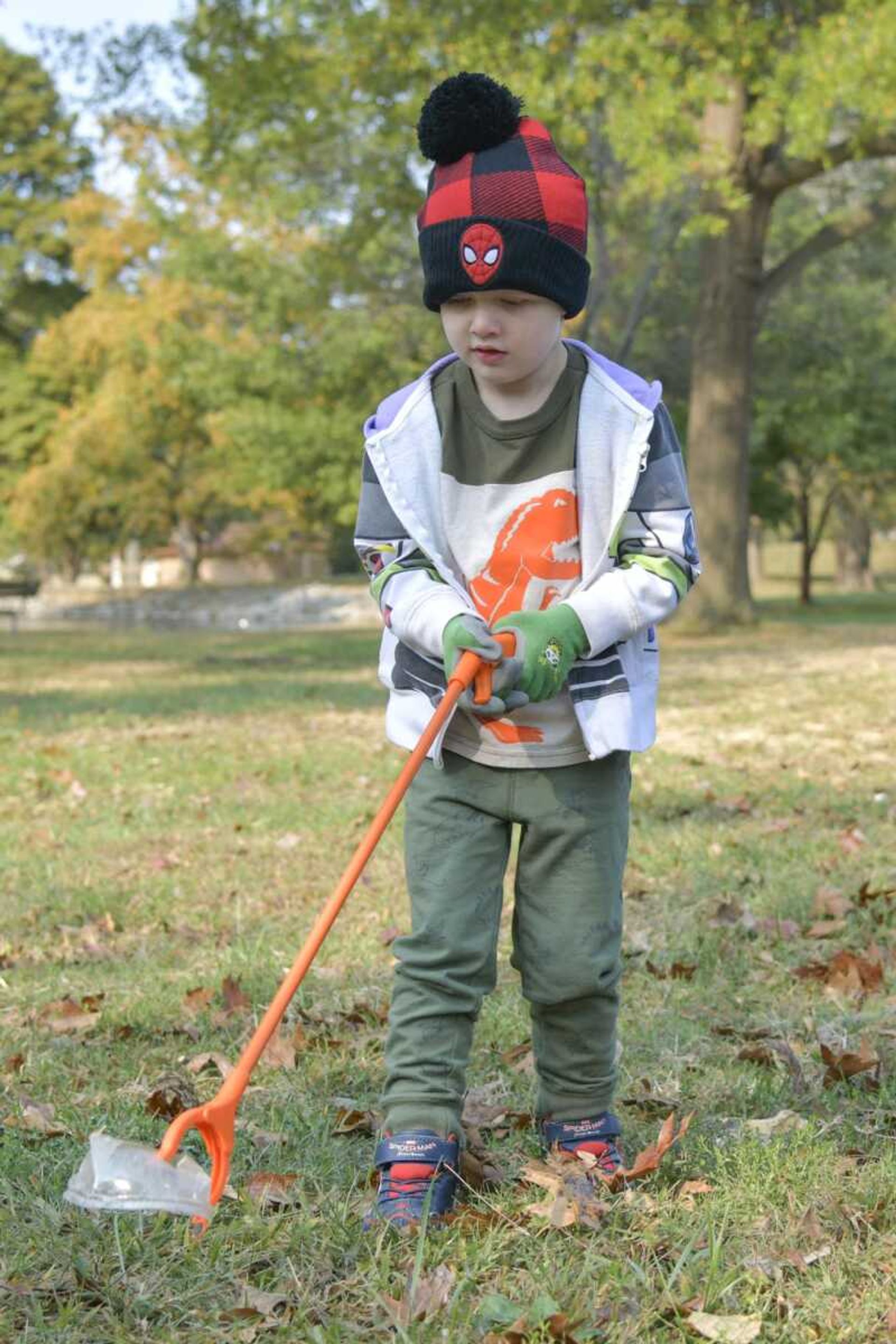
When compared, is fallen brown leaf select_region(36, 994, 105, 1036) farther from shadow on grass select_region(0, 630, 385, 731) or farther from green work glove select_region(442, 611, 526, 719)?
shadow on grass select_region(0, 630, 385, 731)

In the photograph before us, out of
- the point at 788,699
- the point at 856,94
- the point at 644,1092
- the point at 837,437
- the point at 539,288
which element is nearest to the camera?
the point at 539,288

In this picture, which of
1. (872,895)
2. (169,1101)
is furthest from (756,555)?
(169,1101)

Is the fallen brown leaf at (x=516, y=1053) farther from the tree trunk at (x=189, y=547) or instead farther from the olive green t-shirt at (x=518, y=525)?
the tree trunk at (x=189, y=547)

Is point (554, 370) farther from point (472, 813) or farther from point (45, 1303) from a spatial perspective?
point (45, 1303)

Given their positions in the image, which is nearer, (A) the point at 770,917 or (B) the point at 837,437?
(A) the point at 770,917

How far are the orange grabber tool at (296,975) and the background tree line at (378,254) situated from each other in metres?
13.3

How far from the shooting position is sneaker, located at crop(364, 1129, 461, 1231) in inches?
102

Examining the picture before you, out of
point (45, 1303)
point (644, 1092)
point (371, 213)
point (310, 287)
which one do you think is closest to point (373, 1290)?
point (45, 1303)

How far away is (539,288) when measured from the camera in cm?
271

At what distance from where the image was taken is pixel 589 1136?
2.86 metres

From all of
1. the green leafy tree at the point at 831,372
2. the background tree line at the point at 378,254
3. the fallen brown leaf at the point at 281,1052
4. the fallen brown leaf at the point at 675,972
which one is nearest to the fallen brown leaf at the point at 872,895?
the fallen brown leaf at the point at 675,972

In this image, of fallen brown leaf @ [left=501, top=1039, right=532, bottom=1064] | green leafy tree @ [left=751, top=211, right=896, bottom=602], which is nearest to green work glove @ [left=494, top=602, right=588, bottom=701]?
fallen brown leaf @ [left=501, top=1039, right=532, bottom=1064]

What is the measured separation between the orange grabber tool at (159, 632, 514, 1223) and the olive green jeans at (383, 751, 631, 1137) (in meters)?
0.24

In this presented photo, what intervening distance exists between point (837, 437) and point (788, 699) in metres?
15.7
